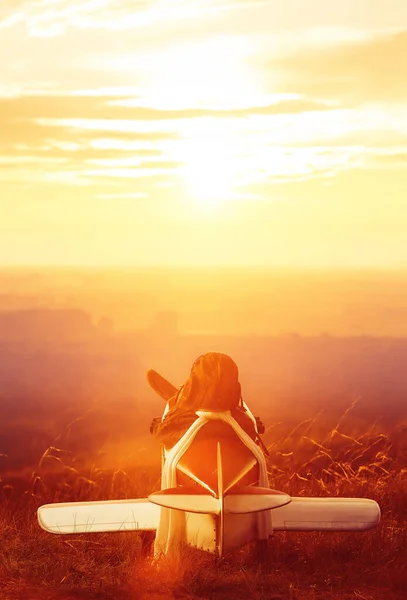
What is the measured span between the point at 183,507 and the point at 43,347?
8811cm

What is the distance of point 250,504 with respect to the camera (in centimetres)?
612

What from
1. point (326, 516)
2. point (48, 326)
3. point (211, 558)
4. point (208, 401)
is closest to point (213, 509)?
point (211, 558)

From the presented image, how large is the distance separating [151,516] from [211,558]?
0.60 metres

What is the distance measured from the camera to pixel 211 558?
6562mm

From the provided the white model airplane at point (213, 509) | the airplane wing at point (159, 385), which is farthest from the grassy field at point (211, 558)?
the airplane wing at point (159, 385)

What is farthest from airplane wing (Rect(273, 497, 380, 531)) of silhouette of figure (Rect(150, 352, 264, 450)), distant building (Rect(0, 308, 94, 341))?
distant building (Rect(0, 308, 94, 341))

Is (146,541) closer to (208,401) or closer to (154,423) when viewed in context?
(154,423)

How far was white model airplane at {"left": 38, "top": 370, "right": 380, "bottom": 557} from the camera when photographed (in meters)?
6.15

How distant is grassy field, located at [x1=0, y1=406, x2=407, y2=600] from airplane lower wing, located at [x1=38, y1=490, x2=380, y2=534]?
26 centimetres

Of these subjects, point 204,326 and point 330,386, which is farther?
point 204,326

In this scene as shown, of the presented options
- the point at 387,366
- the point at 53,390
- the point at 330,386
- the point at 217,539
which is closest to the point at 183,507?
the point at 217,539

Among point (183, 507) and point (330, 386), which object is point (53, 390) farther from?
point (183, 507)

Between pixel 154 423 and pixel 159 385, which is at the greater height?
pixel 159 385

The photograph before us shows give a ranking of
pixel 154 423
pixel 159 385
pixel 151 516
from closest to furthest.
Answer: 1. pixel 151 516
2. pixel 154 423
3. pixel 159 385
